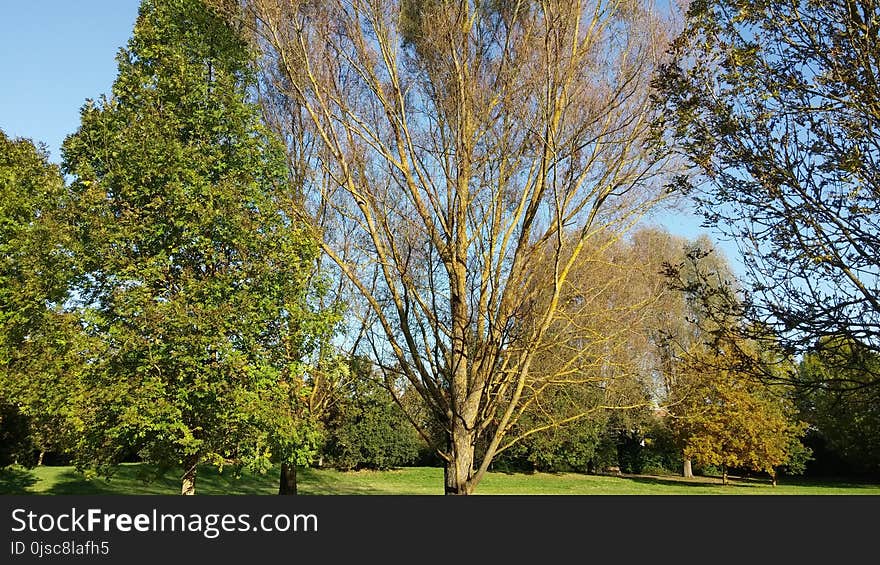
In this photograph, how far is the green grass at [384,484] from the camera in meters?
14.1

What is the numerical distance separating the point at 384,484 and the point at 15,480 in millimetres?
10411

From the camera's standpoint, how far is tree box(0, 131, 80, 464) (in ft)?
25.3

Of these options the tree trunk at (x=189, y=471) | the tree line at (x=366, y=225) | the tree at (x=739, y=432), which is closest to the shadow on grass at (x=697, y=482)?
the tree at (x=739, y=432)

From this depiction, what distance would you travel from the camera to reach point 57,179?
1085 centimetres

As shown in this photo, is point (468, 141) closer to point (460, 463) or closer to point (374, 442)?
point (460, 463)

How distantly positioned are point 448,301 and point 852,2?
4.28 metres

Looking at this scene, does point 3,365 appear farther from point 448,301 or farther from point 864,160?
point 864,160

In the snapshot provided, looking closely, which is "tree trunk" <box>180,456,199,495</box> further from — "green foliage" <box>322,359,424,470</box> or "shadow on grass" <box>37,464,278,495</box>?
"green foliage" <box>322,359,424,470</box>

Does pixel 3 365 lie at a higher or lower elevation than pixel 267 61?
lower

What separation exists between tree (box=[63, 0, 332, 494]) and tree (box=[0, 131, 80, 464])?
57 centimetres

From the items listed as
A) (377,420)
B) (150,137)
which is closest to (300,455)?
(150,137)

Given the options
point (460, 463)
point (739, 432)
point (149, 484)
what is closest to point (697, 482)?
point (739, 432)

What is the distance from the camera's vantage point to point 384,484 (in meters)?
19.9

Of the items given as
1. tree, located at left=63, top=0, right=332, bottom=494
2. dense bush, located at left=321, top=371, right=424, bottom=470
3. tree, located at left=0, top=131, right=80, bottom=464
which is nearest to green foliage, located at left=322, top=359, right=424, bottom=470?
dense bush, located at left=321, top=371, right=424, bottom=470
